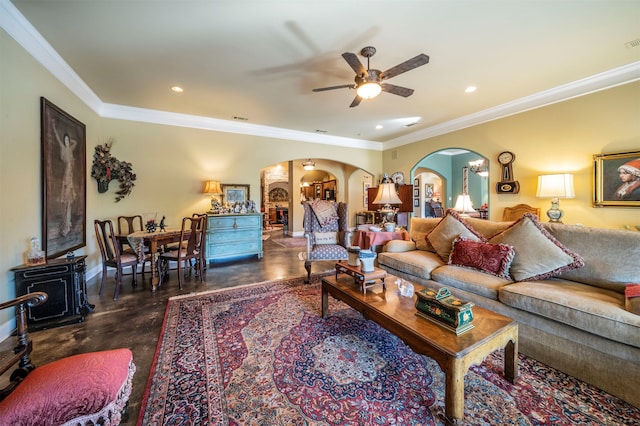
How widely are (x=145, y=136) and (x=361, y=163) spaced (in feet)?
16.8

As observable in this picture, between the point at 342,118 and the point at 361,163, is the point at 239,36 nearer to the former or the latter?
the point at 342,118

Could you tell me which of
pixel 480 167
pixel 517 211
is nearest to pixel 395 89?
pixel 517 211

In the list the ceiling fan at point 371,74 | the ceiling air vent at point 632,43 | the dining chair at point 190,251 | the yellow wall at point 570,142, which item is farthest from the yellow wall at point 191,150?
Result: the ceiling fan at point 371,74

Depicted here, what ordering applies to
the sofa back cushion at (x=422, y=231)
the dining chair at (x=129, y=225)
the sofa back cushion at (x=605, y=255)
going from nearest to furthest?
the sofa back cushion at (x=605, y=255), the sofa back cushion at (x=422, y=231), the dining chair at (x=129, y=225)

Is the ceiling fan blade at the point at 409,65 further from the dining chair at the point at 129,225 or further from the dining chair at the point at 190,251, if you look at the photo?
the dining chair at the point at 129,225

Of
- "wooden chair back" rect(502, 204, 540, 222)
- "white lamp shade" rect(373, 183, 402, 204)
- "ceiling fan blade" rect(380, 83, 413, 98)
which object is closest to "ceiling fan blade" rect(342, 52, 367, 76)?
"ceiling fan blade" rect(380, 83, 413, 98)

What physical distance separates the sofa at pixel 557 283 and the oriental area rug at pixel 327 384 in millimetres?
160

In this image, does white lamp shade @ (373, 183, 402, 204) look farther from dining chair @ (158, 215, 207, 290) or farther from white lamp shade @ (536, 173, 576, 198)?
dining chair @ (158, 215, 207, 290)

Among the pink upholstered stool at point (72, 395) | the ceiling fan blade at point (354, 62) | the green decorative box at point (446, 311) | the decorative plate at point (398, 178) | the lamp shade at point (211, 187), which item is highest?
the ceiling fan blade at point (354, 62)

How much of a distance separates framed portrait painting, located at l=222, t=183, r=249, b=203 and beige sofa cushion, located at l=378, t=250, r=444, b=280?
3.37 metres

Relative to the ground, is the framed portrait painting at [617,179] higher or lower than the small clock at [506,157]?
lower

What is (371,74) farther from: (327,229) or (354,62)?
(327,229)

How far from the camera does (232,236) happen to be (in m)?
4.77

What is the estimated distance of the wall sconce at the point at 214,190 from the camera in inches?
189
